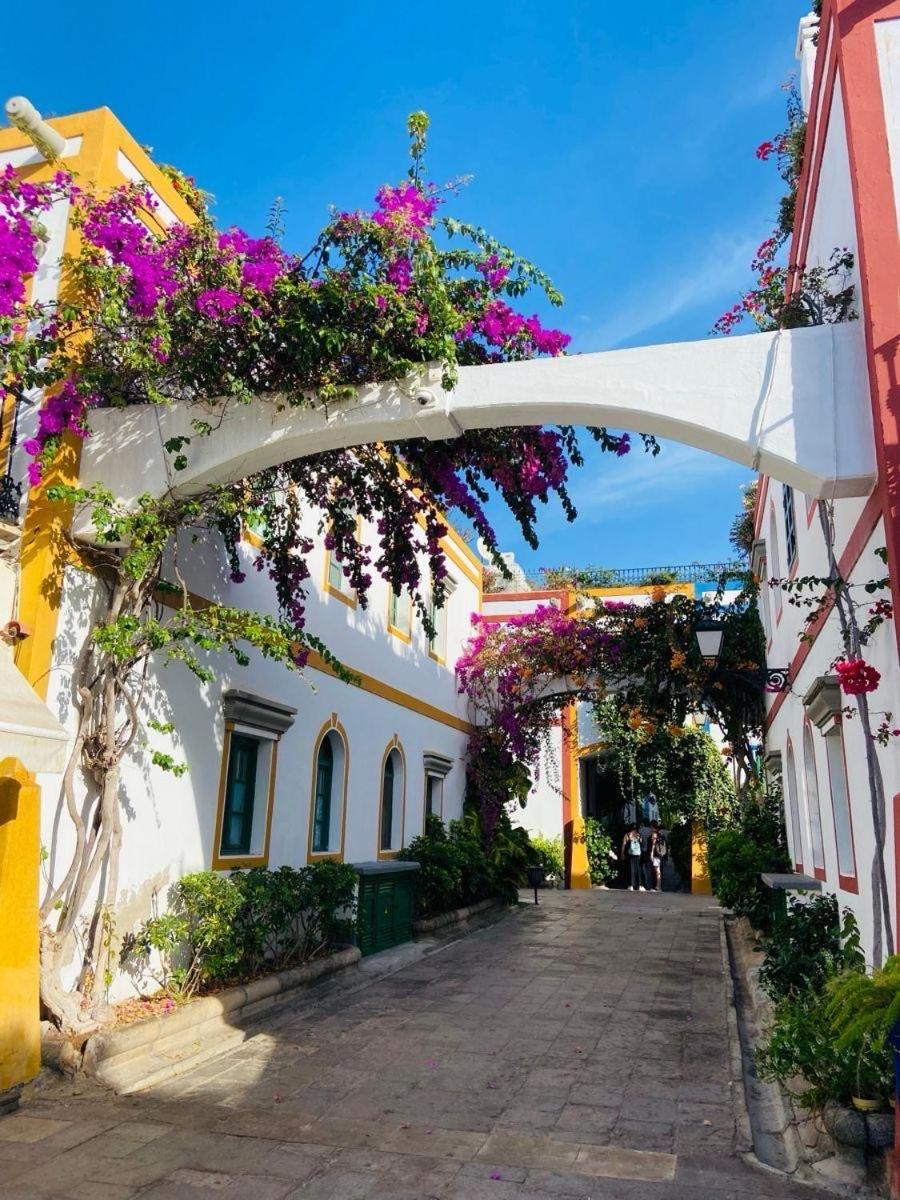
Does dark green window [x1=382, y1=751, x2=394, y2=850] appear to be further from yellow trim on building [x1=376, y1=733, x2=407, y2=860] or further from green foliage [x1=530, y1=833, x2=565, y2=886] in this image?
green foliage [x1=530, y1=833, x2=565, y2=886]

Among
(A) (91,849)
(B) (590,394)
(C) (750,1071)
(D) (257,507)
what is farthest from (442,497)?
(C) (750,1071)

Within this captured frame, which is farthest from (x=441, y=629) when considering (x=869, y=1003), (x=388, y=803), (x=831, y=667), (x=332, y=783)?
(x=869, y=1003)

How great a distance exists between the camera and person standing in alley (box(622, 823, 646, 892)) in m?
20.3

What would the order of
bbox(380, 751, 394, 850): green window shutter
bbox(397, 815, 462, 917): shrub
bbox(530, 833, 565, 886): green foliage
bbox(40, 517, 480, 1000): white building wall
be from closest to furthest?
1. bbox(40, 517, 480, 1000): white building wall
2. bbox(397, 815, 462, 917): shrub
3. bbox(380, 751, 394, 850): green window shutter
4. bbox(530, 833, 565, 886): green foliage

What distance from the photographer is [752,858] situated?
11.6m

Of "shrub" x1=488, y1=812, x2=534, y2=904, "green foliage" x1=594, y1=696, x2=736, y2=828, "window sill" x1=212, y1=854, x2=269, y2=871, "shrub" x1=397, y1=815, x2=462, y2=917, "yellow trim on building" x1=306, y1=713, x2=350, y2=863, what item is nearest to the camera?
"window sill" x1=212, y1=854, x2=269, y2=871

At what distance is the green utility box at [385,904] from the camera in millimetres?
10000

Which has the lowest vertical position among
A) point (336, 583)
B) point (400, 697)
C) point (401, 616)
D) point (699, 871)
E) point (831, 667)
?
point (699, 871)

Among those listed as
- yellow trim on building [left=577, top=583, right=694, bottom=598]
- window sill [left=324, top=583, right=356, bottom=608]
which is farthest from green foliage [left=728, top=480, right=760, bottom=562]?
window sill [left=324, top=583, right=356, bottom=608]

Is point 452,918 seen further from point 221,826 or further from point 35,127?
point 35,127

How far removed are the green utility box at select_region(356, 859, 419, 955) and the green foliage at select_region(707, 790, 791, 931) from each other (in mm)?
4070

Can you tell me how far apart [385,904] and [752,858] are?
466 cm

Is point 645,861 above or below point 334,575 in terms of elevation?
below

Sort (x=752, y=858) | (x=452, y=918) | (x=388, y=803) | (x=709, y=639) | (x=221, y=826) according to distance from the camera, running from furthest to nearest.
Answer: (x=388, y=803), (x=452, y=918), (x=752, y=858), (x=709, y=639), (x=221, y=826)
